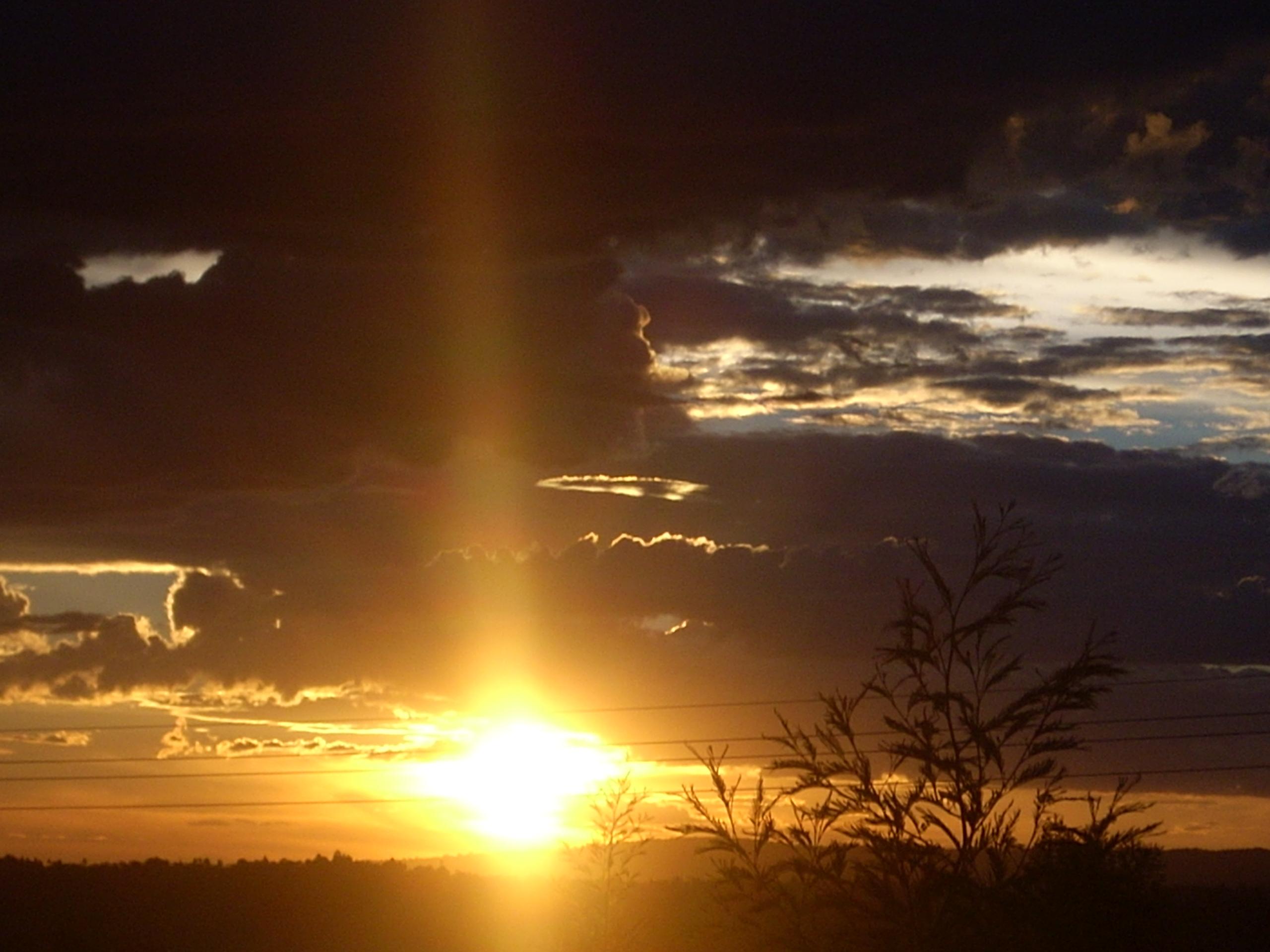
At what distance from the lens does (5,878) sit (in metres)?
84.3

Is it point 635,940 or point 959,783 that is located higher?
point 959,783

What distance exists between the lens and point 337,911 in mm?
79062

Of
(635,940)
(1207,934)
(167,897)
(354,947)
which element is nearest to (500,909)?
(354,947)

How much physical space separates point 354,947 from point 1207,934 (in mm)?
38474

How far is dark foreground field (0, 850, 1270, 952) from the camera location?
6334 centimetres

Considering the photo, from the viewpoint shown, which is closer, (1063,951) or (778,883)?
(1063,951)

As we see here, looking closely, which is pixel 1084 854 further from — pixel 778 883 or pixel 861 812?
pixel 778 883

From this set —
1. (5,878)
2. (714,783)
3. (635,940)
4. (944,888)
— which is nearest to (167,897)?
(5,878)

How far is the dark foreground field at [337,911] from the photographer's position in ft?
208

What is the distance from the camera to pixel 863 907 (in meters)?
26.3

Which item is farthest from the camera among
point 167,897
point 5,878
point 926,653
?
point 5,878

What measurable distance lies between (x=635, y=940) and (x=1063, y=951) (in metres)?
36.4

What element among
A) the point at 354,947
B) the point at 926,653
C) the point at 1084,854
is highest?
the point at 926,653

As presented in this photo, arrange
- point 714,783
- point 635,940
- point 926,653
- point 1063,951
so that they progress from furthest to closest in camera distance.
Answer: point 635,940
point 714,783
point 926,653
point 1063,951
